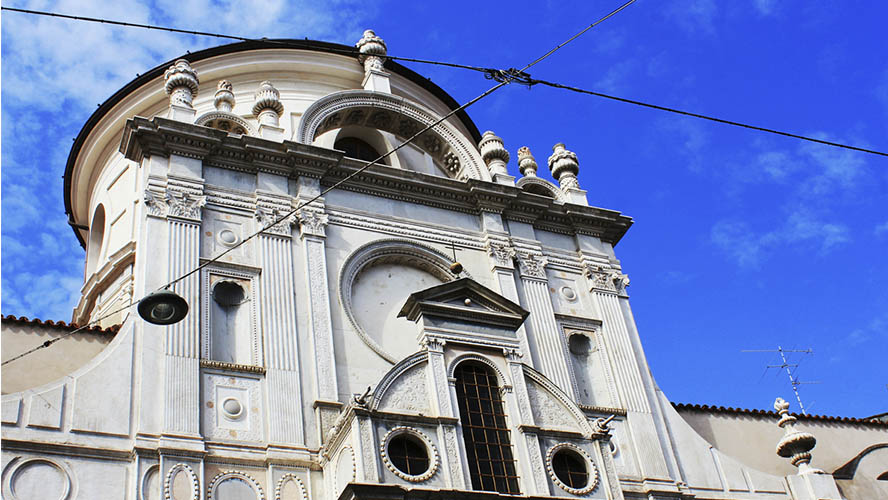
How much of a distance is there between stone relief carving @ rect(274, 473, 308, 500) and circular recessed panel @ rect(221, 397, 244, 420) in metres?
1.28

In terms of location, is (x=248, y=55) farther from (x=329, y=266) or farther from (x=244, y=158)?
(x=329, y=266)

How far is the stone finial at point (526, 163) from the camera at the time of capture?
22750mm

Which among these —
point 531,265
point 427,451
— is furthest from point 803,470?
point 427,451

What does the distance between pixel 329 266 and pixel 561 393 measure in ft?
16.0

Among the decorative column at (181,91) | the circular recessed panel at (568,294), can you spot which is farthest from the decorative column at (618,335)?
the decorative column at (181,91)

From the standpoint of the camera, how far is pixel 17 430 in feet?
44.3

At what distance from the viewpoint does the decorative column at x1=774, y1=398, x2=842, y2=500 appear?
19156 mm

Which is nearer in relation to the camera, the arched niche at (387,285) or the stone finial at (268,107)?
the arched niche at (387,285)

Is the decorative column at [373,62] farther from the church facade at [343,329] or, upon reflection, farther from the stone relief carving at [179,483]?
the stone relief carving at [179,483]

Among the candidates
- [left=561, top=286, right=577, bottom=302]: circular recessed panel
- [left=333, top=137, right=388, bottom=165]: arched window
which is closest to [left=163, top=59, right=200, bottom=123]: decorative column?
[left=333, top=137, right=388, bottom=165]: arched window

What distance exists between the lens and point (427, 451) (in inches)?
573

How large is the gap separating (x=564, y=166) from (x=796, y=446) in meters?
8.06

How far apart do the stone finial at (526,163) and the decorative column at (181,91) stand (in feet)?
25.2

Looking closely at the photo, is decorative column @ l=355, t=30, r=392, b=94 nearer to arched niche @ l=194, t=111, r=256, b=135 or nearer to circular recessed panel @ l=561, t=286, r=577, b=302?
arched niche @ l=194, t=111, r=256, b=135
